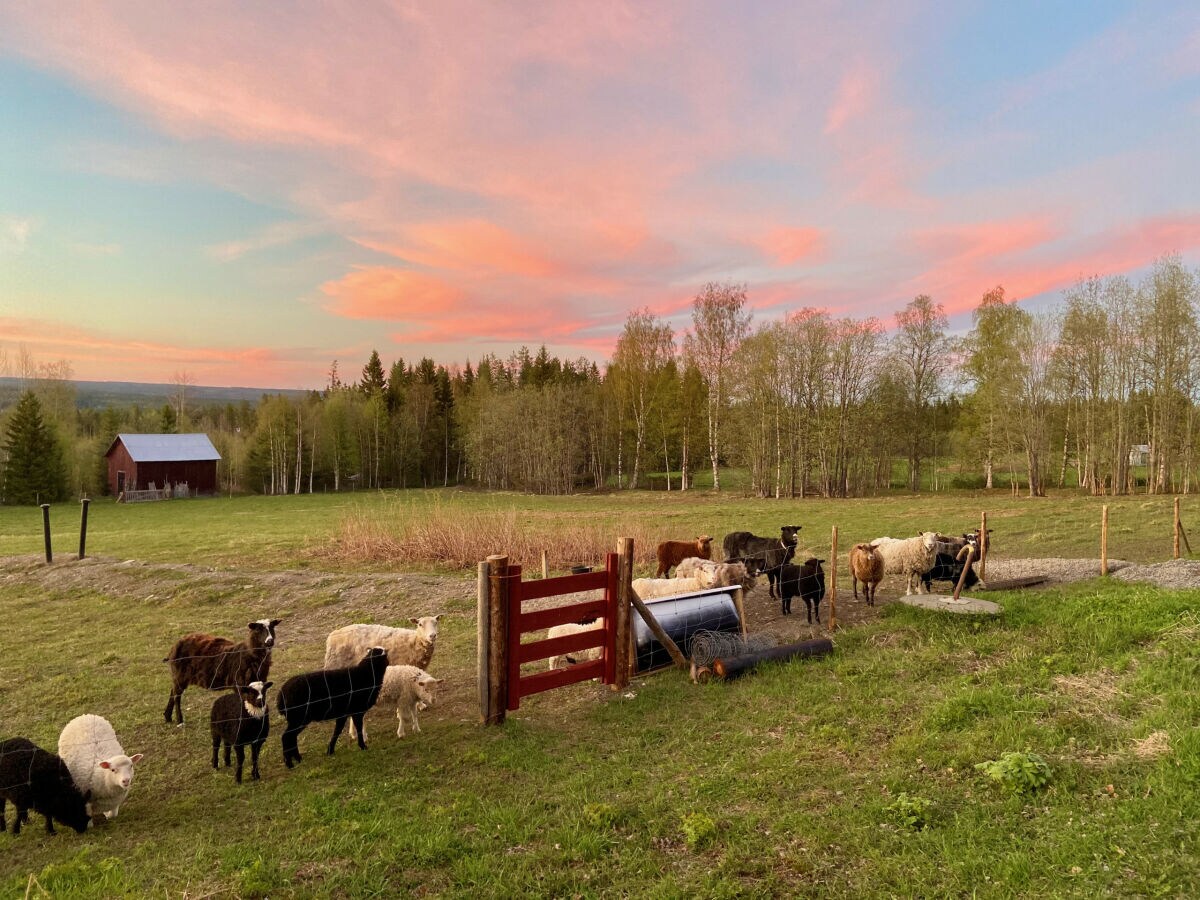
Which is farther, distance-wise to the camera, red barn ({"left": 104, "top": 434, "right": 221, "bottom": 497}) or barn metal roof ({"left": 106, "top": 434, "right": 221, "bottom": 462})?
barn metal roof ({"left": 106, "top": 434, "right": 221, "bottom": 462})

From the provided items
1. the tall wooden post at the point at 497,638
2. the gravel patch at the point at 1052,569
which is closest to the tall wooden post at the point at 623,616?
the tall wooden post at the point at 497,638

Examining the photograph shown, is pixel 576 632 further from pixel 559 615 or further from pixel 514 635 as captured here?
pixel 514 635

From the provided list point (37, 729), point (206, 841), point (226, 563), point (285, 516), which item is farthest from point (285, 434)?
point (206, 841)

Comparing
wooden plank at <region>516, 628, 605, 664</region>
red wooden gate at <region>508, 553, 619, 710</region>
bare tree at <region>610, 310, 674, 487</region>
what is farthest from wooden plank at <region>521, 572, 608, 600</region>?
bare tree at <region>610, 310, 674, 487</region>

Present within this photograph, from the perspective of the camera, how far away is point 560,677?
764 centimetres

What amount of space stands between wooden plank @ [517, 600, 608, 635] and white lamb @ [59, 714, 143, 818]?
12.2ft

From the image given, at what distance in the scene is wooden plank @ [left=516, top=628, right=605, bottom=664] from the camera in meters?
7.34

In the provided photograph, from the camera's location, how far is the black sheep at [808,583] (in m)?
10.5

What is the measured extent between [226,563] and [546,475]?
122 feet

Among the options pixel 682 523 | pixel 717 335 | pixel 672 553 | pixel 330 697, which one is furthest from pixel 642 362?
pixel 330 697

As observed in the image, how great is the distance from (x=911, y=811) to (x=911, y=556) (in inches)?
339

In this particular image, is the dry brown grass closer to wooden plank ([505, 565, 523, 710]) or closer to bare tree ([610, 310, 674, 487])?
wooden plank ([505, 565, 523, 710])

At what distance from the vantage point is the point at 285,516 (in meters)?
37.3

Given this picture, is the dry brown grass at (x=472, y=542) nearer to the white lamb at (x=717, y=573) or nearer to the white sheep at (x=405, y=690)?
the white lamb at (x=717, y=573)
